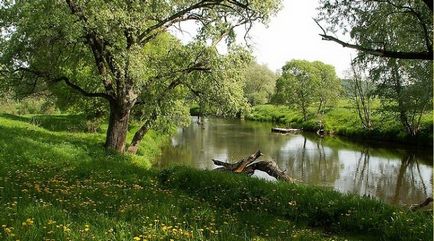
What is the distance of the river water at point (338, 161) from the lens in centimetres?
2536

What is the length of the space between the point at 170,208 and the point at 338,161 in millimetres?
28265

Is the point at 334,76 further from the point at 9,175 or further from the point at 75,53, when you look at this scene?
the point at 9,175

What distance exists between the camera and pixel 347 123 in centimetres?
6047

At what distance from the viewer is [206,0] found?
20.3 m

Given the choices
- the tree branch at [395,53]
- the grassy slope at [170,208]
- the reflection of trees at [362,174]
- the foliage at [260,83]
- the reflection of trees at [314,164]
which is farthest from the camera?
the foliage at [260,83]

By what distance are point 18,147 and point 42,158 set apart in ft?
4.56

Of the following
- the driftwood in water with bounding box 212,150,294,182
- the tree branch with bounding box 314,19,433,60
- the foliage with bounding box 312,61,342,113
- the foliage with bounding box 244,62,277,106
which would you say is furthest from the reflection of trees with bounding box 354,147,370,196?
the foliage with bounding box 244,62,277,106

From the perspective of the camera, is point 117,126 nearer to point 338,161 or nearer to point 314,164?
point 314,164

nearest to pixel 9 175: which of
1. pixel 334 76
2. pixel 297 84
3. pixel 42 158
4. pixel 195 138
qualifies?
pixel 42 158

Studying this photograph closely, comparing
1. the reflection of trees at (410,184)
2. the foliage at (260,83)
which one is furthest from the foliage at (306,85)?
the reflection of trees at (410,184)

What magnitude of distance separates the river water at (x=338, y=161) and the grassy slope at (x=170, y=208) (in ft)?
26.3

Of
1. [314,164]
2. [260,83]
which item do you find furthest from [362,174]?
[260,83]

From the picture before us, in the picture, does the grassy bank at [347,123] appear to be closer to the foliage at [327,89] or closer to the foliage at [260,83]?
the foliage at [327,89]

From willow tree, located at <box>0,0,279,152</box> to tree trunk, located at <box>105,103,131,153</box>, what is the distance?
5cm
